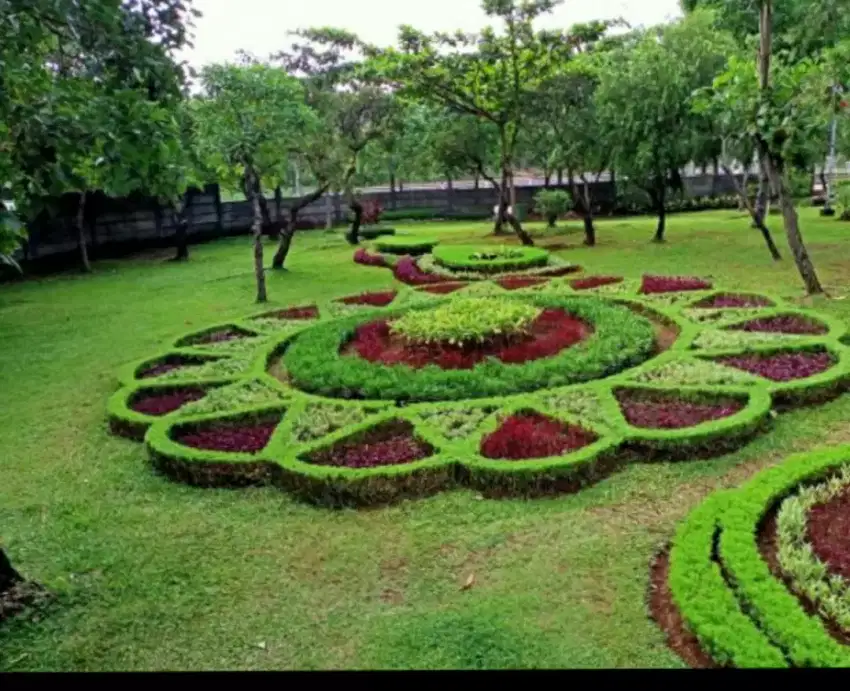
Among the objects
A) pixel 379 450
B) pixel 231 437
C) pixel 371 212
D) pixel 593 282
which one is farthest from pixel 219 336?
pixel 371 212

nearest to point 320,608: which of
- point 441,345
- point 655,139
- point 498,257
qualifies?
point 441,345

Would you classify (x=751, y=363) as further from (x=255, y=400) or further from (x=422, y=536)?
(x=255, y=400)

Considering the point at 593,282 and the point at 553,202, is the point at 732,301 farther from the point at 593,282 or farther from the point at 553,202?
→ the point at 553,202

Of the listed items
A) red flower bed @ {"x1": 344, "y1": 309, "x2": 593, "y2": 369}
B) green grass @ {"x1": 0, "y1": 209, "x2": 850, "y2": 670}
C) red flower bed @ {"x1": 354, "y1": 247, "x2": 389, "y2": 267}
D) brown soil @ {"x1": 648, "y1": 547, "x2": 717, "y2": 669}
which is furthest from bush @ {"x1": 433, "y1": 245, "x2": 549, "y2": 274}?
brown soil @ {"x1": 648, "y1": 547, "x2": 717, "y2": 669}

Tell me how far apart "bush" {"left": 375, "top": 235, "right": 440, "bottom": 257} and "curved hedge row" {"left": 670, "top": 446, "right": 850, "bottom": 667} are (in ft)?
28.7

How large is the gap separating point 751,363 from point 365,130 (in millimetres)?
7711

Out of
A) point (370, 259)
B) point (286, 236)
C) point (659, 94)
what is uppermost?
point (659, 94)

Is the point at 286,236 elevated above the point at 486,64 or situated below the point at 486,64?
below

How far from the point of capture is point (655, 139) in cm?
1144

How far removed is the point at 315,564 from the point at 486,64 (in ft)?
31.0

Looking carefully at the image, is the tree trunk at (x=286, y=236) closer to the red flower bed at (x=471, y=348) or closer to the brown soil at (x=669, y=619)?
the red flower bed at (x=471, y=348)

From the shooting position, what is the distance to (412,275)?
9922 mm

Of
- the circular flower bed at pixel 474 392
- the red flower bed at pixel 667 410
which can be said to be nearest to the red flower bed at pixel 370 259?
the circular flower bed at pixel 474 392

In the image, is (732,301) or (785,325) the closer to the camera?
(785,325)
